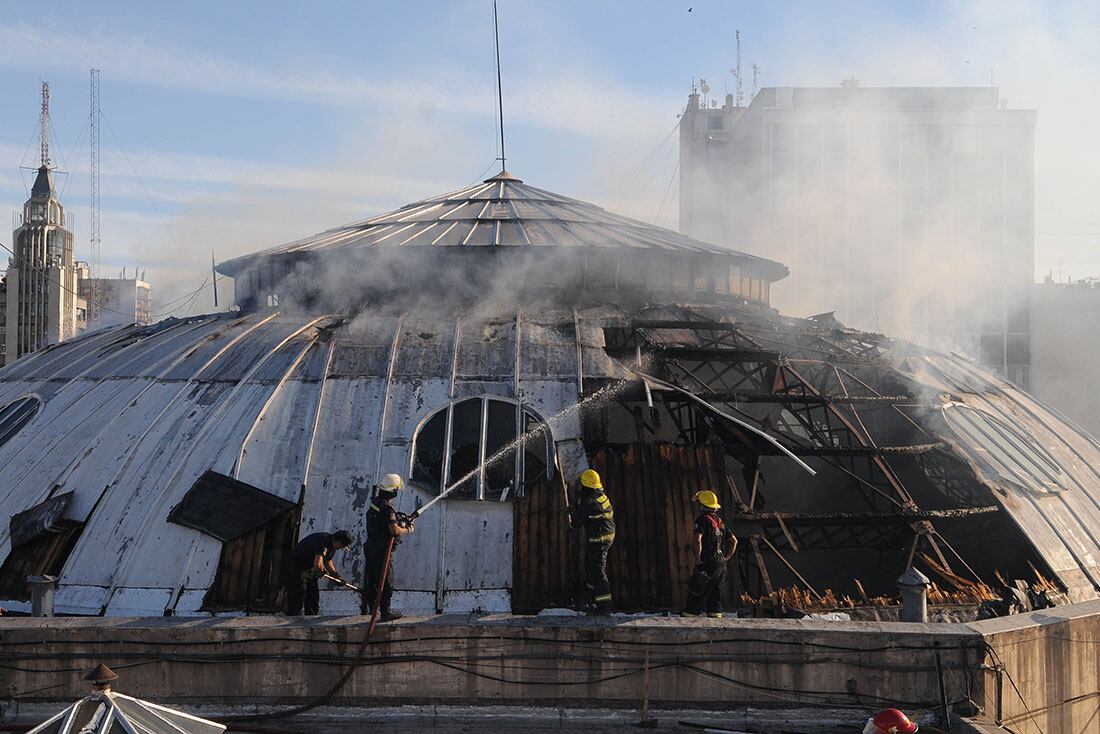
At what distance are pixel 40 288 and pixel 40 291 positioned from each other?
275mm

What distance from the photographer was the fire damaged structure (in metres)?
13.9

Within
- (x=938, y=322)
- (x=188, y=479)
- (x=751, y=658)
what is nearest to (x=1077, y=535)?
(x=751, y=658)

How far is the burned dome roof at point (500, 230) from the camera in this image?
2073cm

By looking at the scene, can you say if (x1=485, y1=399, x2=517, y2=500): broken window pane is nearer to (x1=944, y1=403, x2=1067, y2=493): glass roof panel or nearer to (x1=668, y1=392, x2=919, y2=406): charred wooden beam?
(x1=668, y1=392, x2=919, y2=406): charred wooden beam

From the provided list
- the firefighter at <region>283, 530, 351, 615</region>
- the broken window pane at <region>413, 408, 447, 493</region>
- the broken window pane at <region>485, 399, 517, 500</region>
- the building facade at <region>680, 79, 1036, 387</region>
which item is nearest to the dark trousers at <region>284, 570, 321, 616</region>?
the firefighter at <region>283, 530, 351, 615</region>

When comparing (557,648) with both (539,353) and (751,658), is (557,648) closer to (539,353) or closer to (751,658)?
(751,658)

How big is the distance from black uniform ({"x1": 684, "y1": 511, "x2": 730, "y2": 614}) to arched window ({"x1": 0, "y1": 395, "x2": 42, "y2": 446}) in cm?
1164

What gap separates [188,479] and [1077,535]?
13854 millimetres

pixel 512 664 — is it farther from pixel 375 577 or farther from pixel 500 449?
pixel 500 449

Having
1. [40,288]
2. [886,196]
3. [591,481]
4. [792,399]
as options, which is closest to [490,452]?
[591,481]

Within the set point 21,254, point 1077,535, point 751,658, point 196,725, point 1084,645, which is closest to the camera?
point 196,725

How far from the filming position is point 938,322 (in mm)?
55281

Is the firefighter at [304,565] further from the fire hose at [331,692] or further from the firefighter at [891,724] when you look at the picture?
the firefighter at [891,724]

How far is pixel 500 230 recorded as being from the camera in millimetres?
21375
